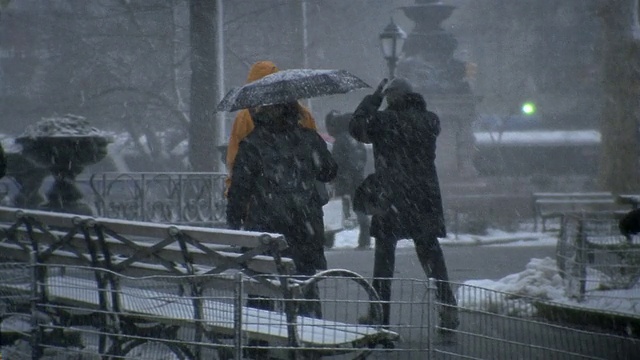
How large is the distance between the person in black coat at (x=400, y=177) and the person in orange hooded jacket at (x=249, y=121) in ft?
1.09

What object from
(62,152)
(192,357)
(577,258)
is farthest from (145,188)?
(192,357)

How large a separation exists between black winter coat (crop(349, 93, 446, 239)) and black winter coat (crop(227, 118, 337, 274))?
662 millimetres


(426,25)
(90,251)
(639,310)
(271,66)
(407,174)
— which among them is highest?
(426,25)

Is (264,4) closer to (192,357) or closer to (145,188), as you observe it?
(145,188)

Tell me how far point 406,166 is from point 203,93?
1317cm

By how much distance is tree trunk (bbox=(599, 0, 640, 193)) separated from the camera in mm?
22094

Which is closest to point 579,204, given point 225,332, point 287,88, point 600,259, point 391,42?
point 600,259

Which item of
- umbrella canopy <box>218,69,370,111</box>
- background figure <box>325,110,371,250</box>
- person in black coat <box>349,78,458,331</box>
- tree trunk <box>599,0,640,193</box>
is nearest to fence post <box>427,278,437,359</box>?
umbrella canopy <box>218,69,370,111</box>

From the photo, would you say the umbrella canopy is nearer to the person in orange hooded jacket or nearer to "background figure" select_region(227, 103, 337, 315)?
"background figure" select_region(227, 103, 337, 315)

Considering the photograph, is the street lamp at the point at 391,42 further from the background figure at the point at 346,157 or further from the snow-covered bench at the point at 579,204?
the snow-covered bench at the point at 579,204

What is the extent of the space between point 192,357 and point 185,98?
31.6 metres

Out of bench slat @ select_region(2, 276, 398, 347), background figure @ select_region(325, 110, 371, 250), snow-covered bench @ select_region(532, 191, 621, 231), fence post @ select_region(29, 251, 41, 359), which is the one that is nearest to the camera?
bench slat @ select_region(2, 276, 398, 347)

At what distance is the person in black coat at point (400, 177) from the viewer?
7676 millimetres

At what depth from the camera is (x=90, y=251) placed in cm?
714
